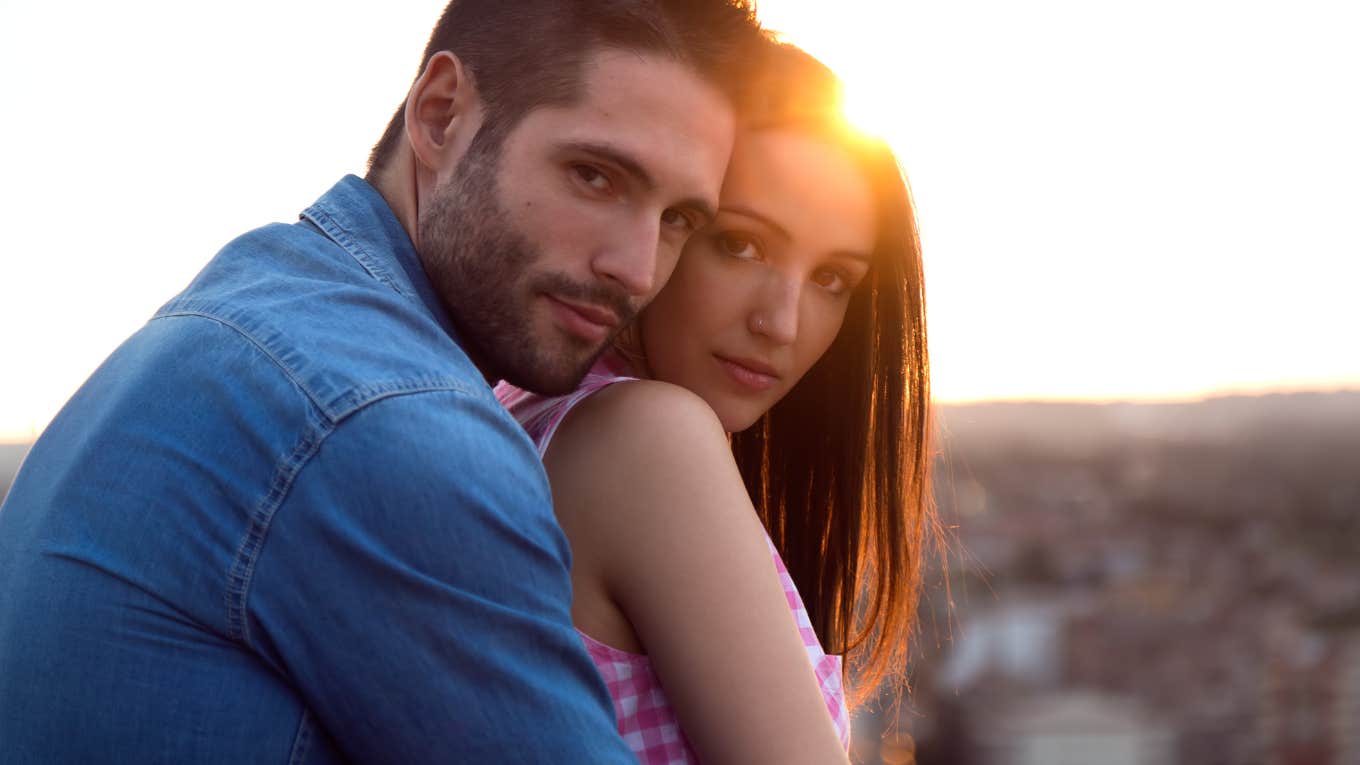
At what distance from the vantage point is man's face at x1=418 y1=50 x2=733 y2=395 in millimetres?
1438

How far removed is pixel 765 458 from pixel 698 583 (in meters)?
0.80

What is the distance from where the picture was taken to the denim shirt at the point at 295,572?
932 millimetres

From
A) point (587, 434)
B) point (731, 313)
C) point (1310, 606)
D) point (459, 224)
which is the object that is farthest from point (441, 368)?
point (1310, 606)

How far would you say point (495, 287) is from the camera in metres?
1.44

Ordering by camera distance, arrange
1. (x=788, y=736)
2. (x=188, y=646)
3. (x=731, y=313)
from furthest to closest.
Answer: (x=731, y=313), (x=788, y=736), (x=188, y=646)

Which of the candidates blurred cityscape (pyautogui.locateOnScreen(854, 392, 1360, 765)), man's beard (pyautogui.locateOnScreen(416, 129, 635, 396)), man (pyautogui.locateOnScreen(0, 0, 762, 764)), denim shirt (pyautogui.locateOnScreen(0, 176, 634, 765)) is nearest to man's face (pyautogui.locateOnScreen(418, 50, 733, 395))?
man's beard (pyautogui.locateOnScreen(416, 129, 635, 396))

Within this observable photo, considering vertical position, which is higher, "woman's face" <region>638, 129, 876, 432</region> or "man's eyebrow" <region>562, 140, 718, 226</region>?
"man's eyebrow" <region>562, 140, 718, 226</region>

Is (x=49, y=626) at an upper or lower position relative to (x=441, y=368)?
lower

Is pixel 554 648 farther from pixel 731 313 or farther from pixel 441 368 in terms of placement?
pixel 731 313

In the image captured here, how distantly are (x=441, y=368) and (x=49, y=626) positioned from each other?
365 millimetres

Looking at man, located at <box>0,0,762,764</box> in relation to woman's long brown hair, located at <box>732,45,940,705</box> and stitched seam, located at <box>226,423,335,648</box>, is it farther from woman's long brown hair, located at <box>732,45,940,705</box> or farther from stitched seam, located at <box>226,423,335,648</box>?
woman's long brown hair, located at <box>732,45,940,705</box>

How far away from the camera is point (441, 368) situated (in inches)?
39.9

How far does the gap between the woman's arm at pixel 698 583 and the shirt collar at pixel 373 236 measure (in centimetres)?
26

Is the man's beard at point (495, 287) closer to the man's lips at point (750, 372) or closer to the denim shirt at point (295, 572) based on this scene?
the man's lips at point (750, 372)
